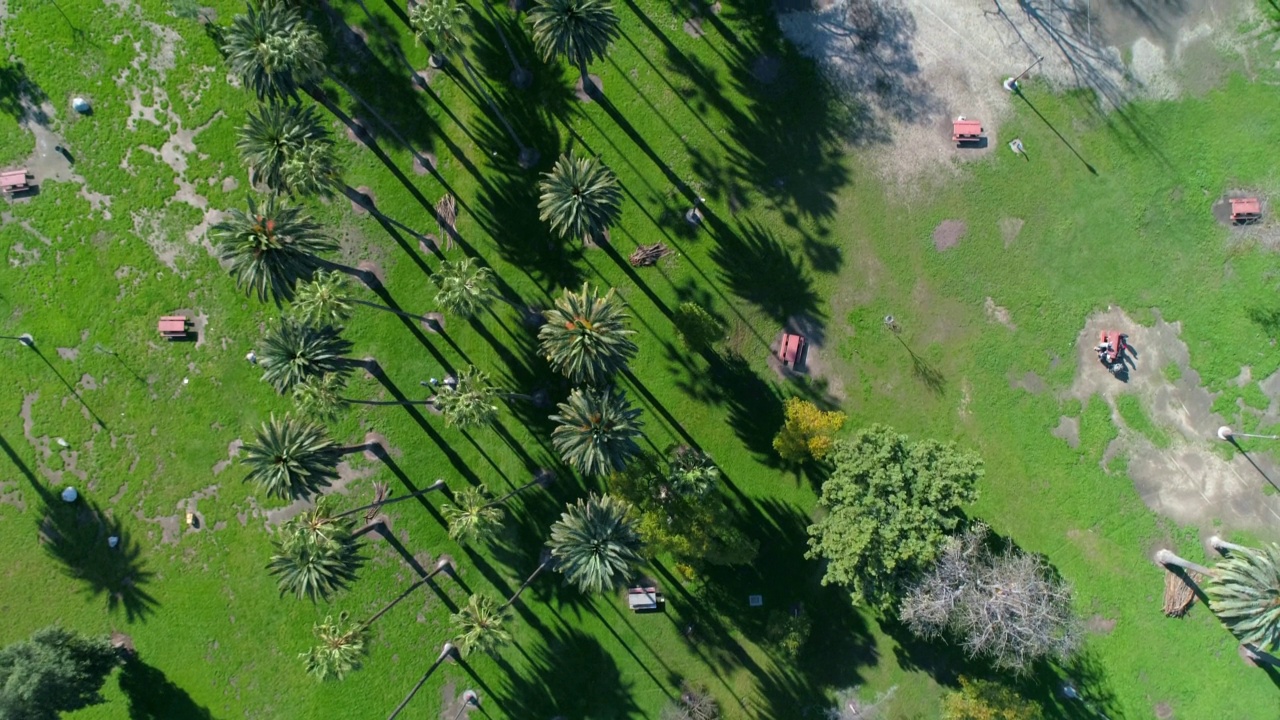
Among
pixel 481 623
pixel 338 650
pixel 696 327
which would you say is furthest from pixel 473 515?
pixel 696 327

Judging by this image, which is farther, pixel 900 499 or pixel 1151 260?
pixel 1151 260

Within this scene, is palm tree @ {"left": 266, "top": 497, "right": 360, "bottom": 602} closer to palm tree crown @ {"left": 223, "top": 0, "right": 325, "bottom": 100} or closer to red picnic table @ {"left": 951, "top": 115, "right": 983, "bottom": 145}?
palm tree crown @ {"left": 223, "top": 0, "right": 325, "bottom": 100}

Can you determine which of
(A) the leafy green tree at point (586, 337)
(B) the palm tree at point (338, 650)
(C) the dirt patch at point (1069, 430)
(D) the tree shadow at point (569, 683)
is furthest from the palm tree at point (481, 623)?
(C) the dirt patch at point (1069, 430)

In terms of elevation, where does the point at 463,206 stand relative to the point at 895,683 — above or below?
above

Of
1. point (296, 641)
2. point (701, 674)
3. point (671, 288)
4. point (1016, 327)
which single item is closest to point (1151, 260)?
point (1016, 327)

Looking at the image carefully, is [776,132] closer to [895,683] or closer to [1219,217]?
[1219,217]

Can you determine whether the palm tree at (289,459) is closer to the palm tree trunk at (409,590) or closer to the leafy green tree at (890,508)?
→ the palm tree trunk at (409,590)
